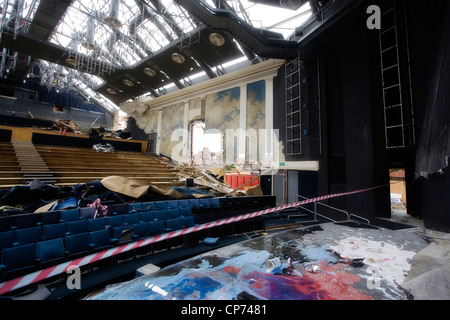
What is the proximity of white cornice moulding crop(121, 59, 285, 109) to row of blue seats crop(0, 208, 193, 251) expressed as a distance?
9172mm

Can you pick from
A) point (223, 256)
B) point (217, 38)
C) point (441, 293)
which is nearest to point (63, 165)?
point (223, 256)

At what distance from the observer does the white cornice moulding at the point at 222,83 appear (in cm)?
1116

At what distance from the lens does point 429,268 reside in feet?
10.6

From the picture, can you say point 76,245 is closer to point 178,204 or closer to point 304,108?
point 178,204

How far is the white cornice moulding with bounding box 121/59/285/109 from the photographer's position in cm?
1116

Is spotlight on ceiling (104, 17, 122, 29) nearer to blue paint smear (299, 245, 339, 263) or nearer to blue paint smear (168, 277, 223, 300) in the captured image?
blue paint smear (168, 277, 223, 300)

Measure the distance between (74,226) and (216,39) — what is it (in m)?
10.5

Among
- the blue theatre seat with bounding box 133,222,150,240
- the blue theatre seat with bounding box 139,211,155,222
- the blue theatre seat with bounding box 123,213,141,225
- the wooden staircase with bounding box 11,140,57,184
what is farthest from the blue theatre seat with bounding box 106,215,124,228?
the wooden staircase with bounding box 11,140,57,184

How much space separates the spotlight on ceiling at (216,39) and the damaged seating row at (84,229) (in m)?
8.69

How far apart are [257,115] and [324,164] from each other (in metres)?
4.70

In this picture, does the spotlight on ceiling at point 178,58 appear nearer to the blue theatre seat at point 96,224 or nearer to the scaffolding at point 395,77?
the scaffolding at point 395,77

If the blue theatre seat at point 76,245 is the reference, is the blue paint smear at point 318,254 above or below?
below

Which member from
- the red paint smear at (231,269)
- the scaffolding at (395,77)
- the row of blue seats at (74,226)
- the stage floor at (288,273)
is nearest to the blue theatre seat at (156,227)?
the row of blue seats at (74,226)
